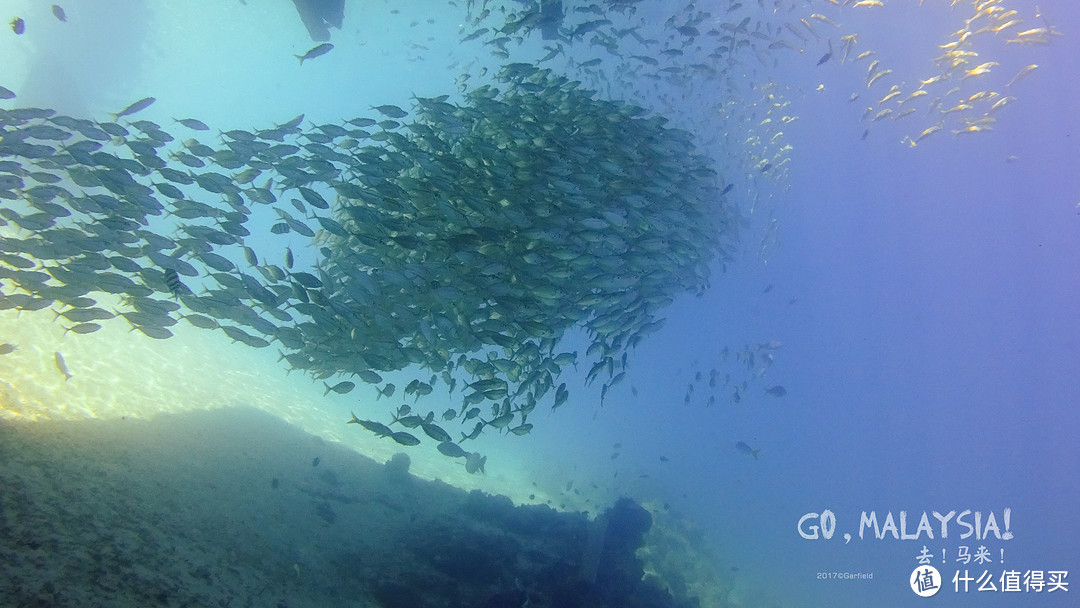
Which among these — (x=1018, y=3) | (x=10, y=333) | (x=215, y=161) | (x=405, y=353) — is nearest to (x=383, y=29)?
(x=10, y=333)

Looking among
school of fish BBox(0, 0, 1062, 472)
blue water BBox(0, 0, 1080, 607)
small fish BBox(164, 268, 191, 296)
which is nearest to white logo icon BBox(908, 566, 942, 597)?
blue water BBox(0, 0, 1080, 607)

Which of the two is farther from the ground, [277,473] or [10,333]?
[10,333]

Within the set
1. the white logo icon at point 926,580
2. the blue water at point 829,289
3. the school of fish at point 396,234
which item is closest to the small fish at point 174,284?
the school of fish at point 396,234

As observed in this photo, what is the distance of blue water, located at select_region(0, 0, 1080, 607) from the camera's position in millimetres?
25391

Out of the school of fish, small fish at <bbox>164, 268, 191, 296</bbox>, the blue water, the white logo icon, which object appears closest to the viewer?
small fish at <bbox>164, 268, 191, 296</bbox>

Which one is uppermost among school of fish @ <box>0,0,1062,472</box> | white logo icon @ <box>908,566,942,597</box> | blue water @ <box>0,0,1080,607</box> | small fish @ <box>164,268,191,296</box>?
blue water @ <box>0,0,1080,607</box>

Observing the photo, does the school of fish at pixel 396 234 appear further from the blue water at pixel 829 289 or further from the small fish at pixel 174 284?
the blue water at pixel 829 289

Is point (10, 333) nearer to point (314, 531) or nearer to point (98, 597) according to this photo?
point (314, 531)

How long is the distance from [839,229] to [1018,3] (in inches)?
1036

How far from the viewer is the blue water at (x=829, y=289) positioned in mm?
25391

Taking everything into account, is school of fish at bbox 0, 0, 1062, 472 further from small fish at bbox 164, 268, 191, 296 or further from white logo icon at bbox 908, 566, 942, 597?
white logo icon at bbox 908, 566, 942, 597

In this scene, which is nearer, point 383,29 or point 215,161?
point 215,161

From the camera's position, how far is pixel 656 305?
1212cm

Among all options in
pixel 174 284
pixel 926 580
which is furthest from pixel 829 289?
pixel 174 284
